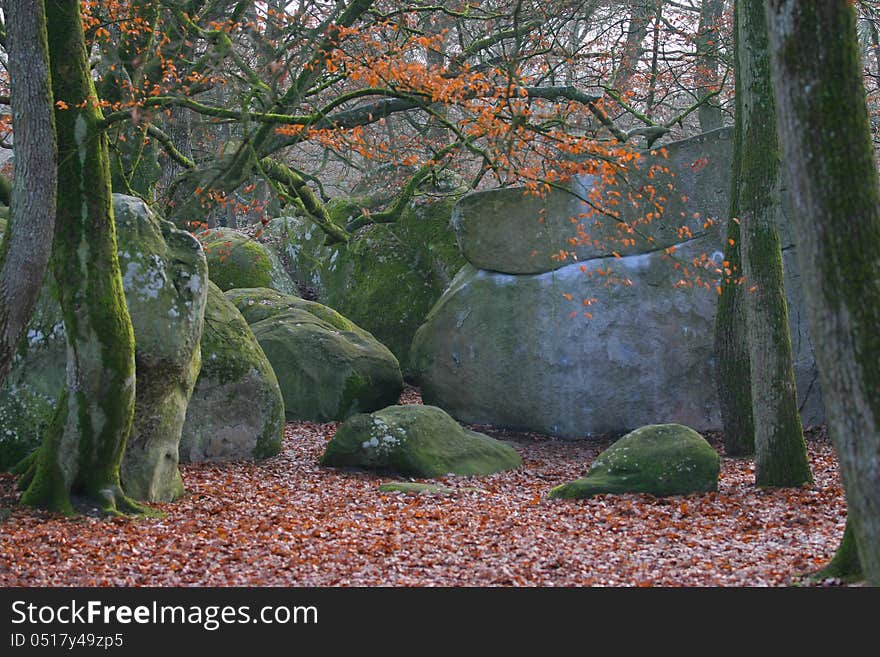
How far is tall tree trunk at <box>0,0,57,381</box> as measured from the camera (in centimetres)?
671

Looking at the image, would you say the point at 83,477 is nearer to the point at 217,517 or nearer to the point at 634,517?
the point at 217,517

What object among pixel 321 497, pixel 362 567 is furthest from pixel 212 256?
pixel 362 567

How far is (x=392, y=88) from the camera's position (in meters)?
9.23

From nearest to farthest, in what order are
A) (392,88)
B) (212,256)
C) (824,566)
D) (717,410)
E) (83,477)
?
(824,566) < (83,477) < (392,88) < (717,410) < (212,256)

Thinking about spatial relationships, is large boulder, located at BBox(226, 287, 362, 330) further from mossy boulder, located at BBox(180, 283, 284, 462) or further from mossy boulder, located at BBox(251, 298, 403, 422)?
mossy boulder, located at BBox(180, 283, 284, 462)

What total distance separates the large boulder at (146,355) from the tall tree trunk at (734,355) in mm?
6124

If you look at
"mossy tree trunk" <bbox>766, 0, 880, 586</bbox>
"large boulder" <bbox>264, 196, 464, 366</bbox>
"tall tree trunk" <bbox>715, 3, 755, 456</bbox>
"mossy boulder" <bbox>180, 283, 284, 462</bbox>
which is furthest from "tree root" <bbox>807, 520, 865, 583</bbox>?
"large boulder" <bbox>264, 196, 464, 366</bbox>

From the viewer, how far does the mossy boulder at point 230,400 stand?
1109 cm

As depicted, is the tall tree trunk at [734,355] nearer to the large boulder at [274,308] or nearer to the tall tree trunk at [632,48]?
the large boulder at [274,308]

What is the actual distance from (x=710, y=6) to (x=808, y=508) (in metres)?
12.2

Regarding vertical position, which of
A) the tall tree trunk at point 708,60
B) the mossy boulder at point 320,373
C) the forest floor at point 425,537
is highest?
the tall tree trunk at point 708,60

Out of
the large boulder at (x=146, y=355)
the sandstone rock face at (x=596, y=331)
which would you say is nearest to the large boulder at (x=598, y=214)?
the sandstone rock face at (x=596, y=331)

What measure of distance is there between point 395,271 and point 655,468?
8.57 meters

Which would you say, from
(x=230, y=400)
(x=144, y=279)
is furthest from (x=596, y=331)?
(x=144, y=279)
